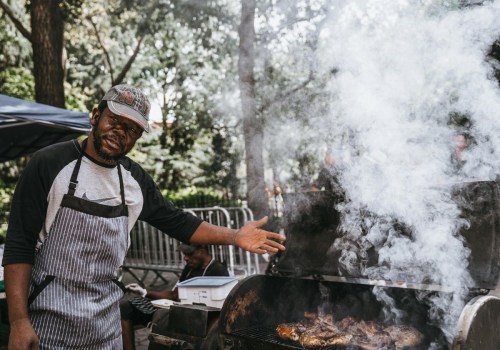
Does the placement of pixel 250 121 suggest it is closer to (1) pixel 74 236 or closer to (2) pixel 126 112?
(2) pixel 126 112

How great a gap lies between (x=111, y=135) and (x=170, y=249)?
5.84 metres

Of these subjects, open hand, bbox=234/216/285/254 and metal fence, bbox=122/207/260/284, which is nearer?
open hand, bbox=234/216/285/254

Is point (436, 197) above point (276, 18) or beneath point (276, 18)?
beneath

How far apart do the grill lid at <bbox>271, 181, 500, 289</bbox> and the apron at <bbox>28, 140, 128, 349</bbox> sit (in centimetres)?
178

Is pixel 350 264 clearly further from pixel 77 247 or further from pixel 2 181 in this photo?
pixel 2 181

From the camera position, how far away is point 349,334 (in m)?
3.30

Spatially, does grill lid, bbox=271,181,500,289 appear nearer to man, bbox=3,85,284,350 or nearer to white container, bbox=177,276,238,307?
white container, bbox=177,276,238,307

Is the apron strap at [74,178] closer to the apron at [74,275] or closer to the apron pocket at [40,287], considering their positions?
the apron at [74,275]

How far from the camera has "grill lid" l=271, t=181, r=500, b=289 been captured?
9.55 ft

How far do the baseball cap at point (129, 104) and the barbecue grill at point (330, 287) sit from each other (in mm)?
1675

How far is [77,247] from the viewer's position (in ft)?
7.55

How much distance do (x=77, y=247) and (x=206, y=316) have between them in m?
1.59

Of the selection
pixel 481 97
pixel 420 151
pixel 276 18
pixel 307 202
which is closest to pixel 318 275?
pixel 307 202

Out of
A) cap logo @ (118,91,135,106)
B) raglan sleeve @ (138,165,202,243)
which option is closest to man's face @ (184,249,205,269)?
raglan sleeve @ (138,165,202,243)
